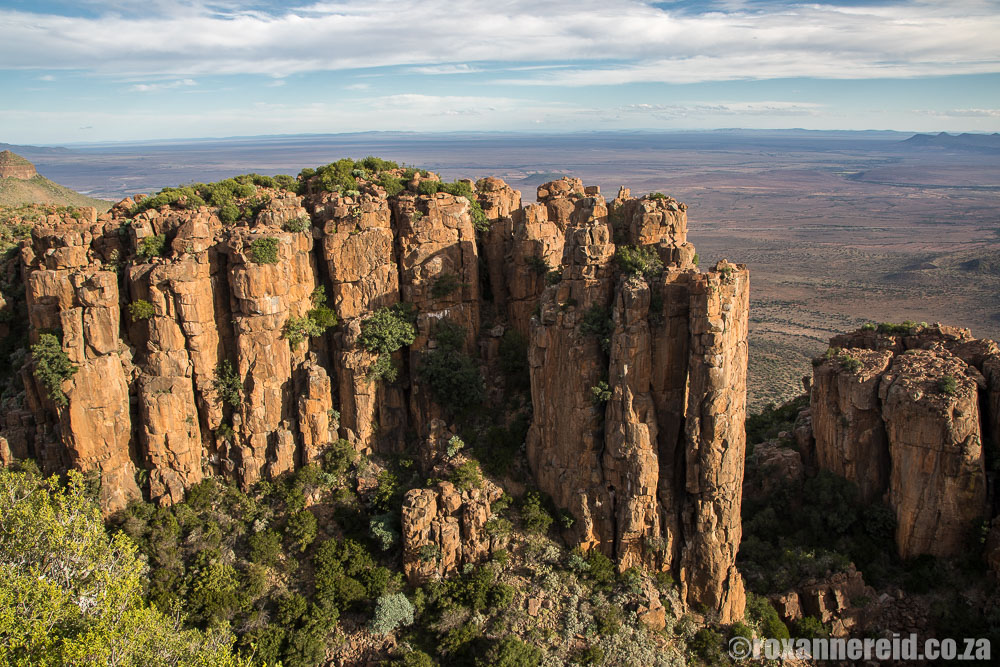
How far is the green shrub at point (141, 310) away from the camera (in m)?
36.3

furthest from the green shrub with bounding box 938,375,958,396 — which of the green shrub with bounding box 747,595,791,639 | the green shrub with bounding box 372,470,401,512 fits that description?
the green shrub with bounding box 372,470,401,512

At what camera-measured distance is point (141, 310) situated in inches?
1431

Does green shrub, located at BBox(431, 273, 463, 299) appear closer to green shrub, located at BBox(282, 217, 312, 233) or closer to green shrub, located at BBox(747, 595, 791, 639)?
green shrub, located at BBox(282, 217, 312, 233)

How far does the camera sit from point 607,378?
111 ft

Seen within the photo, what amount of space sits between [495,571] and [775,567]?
1517 cm

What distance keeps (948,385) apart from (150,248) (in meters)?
43.7

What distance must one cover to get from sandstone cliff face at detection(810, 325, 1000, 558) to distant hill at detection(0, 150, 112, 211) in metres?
121

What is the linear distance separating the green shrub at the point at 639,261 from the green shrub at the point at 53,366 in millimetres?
29665

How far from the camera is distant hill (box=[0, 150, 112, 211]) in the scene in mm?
114688

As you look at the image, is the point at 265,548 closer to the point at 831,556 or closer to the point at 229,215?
the point at 229,215

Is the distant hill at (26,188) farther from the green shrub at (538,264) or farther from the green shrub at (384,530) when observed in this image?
the green shrub at (384,530)

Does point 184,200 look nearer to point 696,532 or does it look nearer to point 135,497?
point 135,497

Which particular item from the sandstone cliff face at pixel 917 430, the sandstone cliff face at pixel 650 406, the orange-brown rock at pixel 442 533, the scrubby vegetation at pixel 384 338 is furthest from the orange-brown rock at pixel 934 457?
the scrubby vegetation at pixel 384 338

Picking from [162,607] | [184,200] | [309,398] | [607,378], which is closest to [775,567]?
[607,378]
